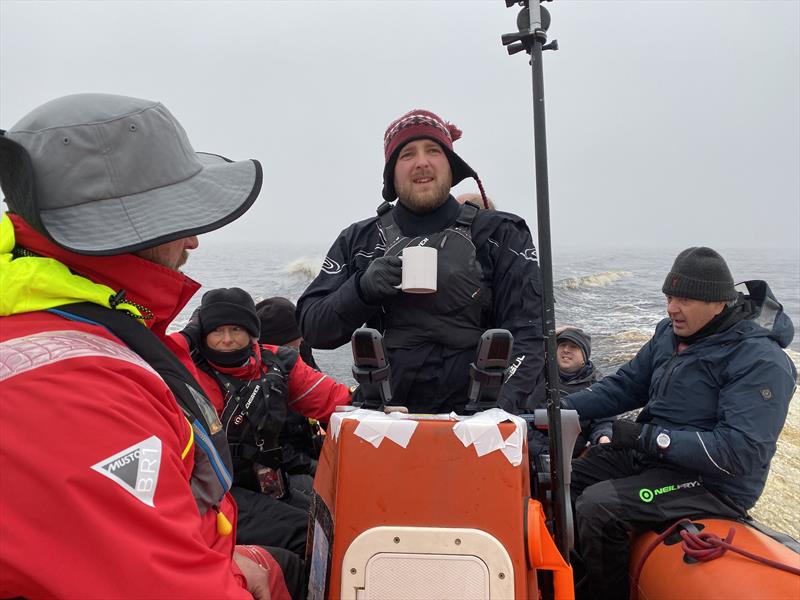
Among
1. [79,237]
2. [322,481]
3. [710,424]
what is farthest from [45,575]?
[710,424]

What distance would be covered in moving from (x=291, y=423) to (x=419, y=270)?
1891mm

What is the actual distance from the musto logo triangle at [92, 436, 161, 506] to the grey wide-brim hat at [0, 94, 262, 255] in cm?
35

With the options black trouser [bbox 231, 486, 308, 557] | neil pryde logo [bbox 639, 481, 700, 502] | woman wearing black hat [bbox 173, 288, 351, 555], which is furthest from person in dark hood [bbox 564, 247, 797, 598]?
woman wearing black hat [bbox 173, 288, 351, 555]

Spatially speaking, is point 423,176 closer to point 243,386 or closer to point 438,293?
point 438,293

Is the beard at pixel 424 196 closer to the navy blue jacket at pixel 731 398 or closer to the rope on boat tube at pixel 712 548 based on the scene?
the navy blue jacket at pixel 731 398

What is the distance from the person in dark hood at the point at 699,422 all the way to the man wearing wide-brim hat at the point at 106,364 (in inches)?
73.2

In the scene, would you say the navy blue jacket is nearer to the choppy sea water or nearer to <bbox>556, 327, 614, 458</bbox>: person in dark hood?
<bbox>556, 327, 614, 458</bbox>: person in dark hood

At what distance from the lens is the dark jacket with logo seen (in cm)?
218

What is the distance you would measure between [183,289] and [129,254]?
175 mm

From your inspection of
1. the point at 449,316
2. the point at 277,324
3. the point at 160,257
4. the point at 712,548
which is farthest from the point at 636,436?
the point at 277,324

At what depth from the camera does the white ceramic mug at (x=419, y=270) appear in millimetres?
1913

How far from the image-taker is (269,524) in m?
2.57

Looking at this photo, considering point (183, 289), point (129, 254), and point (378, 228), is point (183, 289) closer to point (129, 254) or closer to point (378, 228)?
point (129, 254)

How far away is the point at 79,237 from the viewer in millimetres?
993
